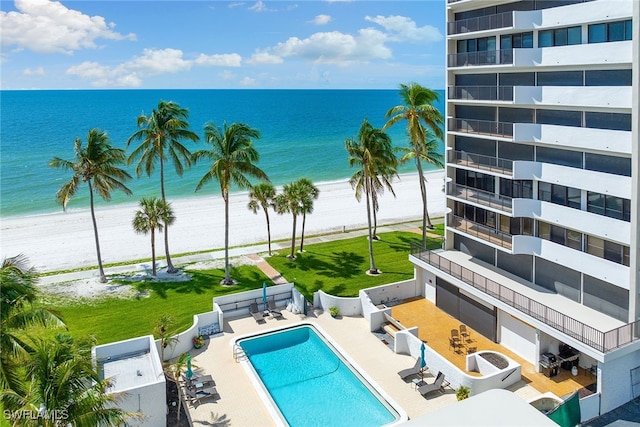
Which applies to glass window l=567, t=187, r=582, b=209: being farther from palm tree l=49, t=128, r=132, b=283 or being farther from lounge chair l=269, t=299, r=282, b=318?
palm tree l=49, t=128, r=132, b=283

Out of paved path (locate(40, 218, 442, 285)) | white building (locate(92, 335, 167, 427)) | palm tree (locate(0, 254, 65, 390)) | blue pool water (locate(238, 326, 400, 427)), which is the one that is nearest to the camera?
palm tree (locate(0, 254, 65, 390))

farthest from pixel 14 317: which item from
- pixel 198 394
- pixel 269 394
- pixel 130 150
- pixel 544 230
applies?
pixel 130 150

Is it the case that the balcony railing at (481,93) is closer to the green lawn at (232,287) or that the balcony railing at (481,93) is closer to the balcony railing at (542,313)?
the balcony railing at (542,313)

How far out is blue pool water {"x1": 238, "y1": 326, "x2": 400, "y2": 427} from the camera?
21484 mm

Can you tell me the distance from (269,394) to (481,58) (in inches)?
758

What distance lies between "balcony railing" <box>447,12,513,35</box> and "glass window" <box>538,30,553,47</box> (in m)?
1.48

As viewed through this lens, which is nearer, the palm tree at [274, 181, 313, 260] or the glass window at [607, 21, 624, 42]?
the glass window at [607, 21, 624, 42]

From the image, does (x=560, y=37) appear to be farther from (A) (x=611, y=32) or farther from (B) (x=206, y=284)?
(B) (x=206, y=284)

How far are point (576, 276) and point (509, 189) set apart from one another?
17.8 ft

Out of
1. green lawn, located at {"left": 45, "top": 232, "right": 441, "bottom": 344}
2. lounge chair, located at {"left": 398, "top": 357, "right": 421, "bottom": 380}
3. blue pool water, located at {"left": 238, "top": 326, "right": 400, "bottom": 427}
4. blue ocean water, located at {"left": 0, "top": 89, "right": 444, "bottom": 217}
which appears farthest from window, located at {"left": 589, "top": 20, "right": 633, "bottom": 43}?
blue ocean water, located at {"left": 0, "top": 89, "right": 444, "bottom": 217}

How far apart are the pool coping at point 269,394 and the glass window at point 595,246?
418 inches

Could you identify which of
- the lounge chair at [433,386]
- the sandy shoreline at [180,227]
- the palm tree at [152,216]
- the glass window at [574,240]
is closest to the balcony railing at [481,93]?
the glass window at [574,240]

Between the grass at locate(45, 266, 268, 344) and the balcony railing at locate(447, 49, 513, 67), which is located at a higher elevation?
the balcony railing at locate(447, 49, 513, 67)

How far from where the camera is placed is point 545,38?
24.7 metres
